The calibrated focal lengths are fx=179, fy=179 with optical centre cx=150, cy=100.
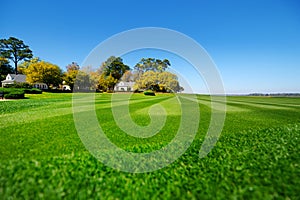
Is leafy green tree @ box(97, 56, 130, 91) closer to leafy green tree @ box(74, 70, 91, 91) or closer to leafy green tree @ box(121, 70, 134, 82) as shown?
leafy green tree @ box(121, 70, 134, 82)

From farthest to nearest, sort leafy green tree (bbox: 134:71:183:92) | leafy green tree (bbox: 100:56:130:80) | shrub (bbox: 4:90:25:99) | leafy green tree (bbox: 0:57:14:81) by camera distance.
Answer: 1. leafy green tree (bbox: 100:56:130:80)
2. leafy green tree (bbox: 0:57:14:81)
3. leafy green tree (bbox: 134:71:183:92)
4. shrub (bbox: 4:90:25:99)

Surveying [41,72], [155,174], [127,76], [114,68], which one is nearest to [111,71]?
[114,68]

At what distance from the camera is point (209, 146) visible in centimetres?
578

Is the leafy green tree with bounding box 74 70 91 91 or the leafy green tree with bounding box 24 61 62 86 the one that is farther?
the leafy green tree with bounding box 74 70 91 91

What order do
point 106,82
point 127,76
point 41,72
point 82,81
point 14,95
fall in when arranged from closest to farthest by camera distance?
point 14,95 → point 41,72 → point 106,82 → point 82,81 → point 127,76

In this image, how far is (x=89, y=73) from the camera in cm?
6669

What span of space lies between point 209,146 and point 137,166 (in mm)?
2584

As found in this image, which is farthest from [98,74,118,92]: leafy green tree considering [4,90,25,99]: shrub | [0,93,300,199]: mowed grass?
[0,93,300,199]: mowed grass

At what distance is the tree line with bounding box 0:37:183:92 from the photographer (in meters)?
50.5

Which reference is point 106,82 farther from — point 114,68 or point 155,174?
point 155,174

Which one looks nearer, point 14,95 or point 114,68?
point 14,95

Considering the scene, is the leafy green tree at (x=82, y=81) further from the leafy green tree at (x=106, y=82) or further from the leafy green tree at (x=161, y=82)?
the leafy green tree at (x=161, y=82)

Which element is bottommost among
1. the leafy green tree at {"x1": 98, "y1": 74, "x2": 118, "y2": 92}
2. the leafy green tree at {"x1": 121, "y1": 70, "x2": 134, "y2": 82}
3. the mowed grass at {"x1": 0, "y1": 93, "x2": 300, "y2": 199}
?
the mowed grass at {"x1": 0, "y1": 93, "x2": 300, "y2": 199}

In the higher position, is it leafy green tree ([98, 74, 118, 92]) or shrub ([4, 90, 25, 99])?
leafy green tree ([98, 74, 118, 92])
